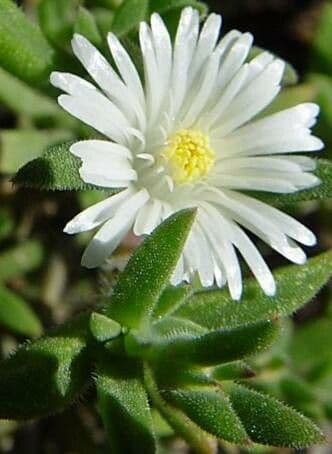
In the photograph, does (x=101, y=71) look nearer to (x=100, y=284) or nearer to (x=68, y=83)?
(x=68, y=83)

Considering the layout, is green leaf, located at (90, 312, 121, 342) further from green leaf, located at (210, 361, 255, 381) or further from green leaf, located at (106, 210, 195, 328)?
green leaf, located at (210, 361, 255, 381)

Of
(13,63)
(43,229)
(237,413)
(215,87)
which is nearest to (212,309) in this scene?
(237,413)

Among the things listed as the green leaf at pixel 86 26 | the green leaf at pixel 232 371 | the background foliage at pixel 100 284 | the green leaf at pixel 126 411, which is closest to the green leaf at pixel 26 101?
the background foliage at pixel 100 284

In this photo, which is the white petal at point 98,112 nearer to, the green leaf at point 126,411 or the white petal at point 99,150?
the white petal at point 99,150

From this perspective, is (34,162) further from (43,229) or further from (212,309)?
(43,229)

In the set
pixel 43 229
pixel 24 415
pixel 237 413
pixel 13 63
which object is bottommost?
pixel 43 229

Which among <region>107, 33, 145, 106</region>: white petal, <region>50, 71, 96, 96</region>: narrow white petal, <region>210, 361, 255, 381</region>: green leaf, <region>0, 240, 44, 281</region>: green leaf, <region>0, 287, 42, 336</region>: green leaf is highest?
<region>107, 33, 145, 106</region>: white petal

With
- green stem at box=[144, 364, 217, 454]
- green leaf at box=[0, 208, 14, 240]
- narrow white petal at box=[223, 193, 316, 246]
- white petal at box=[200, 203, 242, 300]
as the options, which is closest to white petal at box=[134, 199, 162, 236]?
white petal at box=[200, 203, 242, 300]
